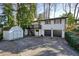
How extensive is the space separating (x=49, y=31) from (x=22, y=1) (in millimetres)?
673

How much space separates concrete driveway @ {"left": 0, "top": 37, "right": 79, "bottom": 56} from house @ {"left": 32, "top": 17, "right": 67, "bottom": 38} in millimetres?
112

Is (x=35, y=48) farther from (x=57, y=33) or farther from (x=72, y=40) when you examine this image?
(x=72, y=40)

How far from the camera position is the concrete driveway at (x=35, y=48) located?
2.63 m

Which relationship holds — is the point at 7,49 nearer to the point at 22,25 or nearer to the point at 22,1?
the point at 22,25

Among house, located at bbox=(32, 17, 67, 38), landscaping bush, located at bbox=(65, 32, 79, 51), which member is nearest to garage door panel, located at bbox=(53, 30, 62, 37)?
house, located at bbox=(32, 17, 67, 38)

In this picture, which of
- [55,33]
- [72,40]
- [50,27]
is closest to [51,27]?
[50,27]

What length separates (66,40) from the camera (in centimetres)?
267

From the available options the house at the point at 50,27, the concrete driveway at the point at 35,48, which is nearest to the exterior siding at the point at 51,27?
the house at the point at 50,27

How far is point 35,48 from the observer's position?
2.63 m

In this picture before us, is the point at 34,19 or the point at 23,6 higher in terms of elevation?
the point at 23,6

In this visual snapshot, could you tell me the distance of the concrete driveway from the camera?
263 cm

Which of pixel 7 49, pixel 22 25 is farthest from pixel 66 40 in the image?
pixel 7 49

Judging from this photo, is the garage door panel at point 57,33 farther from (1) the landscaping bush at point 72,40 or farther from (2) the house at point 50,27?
(1) the landscaping bush at point 72,40

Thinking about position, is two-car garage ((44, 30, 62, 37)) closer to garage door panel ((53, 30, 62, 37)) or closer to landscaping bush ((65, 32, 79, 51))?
garage door panel ((53, 30, 62, 37))
